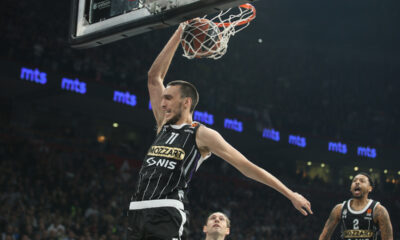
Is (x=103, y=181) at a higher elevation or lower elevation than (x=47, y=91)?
lower

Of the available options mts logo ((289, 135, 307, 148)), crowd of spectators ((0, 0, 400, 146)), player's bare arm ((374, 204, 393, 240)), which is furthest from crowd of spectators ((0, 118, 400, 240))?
player's bare arm ((374, 204, 393, 240))

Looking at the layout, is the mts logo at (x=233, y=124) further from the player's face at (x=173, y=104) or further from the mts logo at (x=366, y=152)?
the player's face at (x=173, y=104)

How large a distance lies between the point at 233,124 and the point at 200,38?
1840 centimetres

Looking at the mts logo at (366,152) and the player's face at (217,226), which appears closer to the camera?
→ the player's face at (217,226)

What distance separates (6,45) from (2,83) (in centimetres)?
207

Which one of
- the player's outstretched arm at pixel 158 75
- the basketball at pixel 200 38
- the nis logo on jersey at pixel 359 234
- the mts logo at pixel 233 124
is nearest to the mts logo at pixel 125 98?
the mts logo at pixel 233 124

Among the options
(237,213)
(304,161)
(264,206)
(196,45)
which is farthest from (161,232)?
(304,161)

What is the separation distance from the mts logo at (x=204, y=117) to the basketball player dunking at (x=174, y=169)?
17.3m

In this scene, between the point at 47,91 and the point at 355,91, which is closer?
the point at 47,91

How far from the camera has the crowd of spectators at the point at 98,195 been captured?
13523 mm

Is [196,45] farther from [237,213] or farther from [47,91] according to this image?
[237,213]

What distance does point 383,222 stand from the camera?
654 cm

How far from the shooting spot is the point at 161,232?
3.23 metres

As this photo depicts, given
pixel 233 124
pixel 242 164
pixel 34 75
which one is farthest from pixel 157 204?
pixel 233 124
